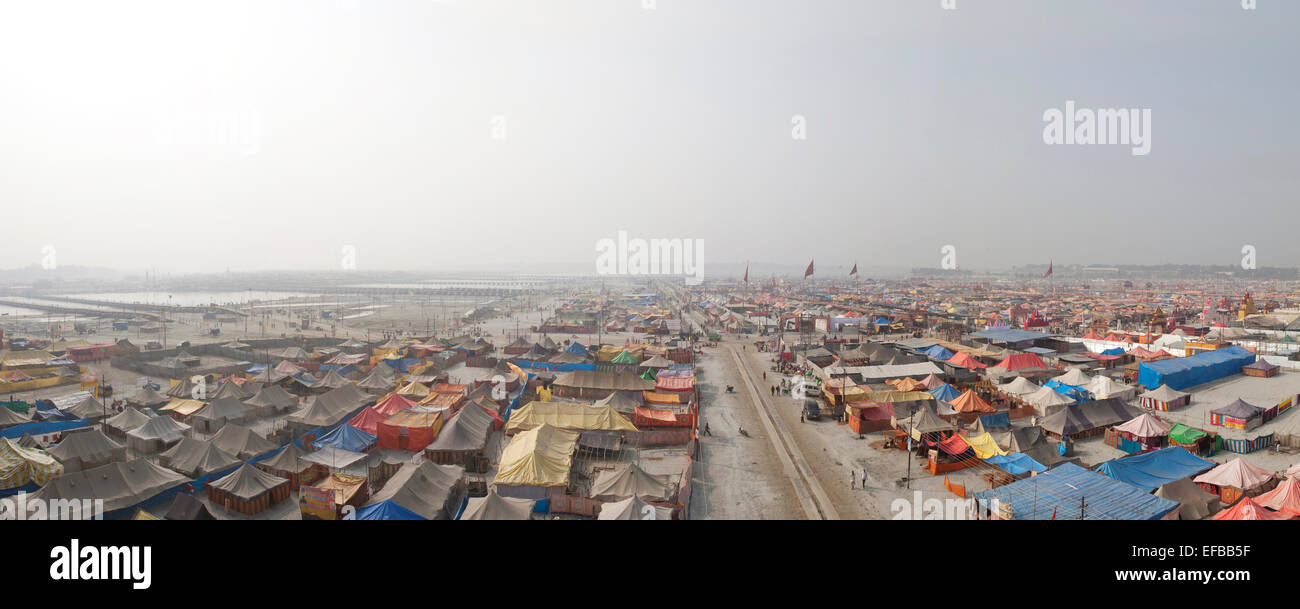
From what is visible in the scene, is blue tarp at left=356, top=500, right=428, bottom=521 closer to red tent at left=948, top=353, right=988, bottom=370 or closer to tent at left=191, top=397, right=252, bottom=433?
tent at left=191, top=397, right=252, bottom=433

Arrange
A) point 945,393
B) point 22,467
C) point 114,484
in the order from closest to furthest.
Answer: point 114,484 < point 22,467 < point 945,393

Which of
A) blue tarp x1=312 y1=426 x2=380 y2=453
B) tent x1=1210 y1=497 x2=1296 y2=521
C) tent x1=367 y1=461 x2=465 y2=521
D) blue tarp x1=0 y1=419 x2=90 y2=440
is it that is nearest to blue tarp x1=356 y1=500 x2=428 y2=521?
tent x1=367 y1=461 x2=465 y2=521

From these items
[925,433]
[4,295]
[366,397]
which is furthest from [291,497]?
[4,295]

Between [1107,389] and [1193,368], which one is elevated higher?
[1193,368]

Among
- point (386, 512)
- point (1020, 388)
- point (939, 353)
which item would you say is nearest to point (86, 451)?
point (386, 512)

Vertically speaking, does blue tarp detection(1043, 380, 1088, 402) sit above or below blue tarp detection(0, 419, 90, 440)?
above

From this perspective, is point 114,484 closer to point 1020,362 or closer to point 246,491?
point 246,491
